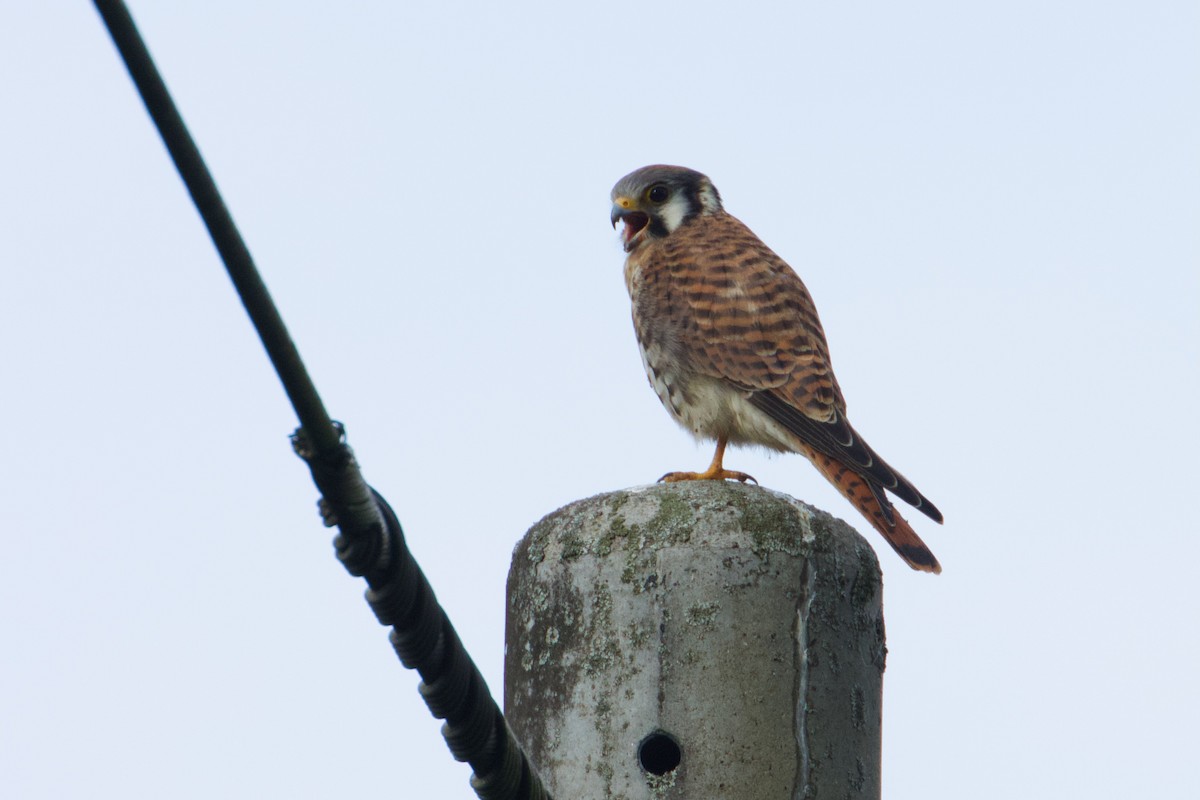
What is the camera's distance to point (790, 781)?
3.49m

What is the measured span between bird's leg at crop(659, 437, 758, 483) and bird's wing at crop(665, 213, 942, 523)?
0.57 ft

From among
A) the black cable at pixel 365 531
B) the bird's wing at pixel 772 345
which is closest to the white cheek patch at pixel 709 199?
the bird's wing at pixel 772 345

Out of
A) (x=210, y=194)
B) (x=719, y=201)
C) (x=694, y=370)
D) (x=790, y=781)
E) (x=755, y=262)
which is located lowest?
(x=790, y=781)

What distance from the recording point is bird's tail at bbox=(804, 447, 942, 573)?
4754 mm

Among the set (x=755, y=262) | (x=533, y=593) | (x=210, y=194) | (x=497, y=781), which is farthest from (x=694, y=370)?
(x=210, y=194)

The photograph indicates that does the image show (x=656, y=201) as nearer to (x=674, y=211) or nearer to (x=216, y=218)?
(x=674, y=211)

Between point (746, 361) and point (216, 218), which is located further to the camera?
point (746, 361)

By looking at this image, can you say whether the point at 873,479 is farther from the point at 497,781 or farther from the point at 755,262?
the point at 497,781

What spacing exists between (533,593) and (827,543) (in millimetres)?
621

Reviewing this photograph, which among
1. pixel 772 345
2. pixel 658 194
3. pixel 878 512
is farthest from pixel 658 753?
pixel 658 194

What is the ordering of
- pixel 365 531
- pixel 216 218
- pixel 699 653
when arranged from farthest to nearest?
pixel 699 653 → pixel 365 531 → pixel 216 218

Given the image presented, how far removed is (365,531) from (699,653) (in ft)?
4.36

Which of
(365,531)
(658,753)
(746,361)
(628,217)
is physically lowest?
(658,753)

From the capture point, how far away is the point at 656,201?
6.52 meters
